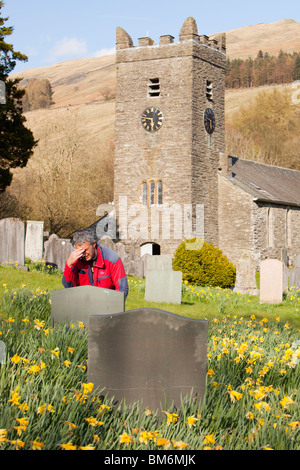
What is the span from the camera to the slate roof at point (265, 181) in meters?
33.4

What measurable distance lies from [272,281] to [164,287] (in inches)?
139

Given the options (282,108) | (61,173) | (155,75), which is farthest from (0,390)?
(282,108)

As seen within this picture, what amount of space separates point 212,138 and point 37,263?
18638 millimetres

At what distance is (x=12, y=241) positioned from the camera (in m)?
15.9

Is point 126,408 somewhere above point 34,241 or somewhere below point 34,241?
below

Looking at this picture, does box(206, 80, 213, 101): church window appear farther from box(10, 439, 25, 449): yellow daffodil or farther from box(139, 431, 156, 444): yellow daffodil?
box(10, 439, 25, 449): yellow daffodil

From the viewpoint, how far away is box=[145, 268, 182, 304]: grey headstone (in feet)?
45.8

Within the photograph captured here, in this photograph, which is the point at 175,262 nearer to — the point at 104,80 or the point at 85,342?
the point at 85,342

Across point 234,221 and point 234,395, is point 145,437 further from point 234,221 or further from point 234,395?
point 234,221

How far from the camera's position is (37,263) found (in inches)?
672

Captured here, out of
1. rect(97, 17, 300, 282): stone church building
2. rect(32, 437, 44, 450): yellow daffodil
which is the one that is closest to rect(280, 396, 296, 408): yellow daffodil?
rect(32, 437, 44, 450): yellow daffodil

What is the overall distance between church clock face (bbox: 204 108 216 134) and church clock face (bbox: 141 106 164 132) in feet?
8.63

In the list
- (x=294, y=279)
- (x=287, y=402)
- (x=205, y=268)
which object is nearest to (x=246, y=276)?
Answer: (x=294, y=279)

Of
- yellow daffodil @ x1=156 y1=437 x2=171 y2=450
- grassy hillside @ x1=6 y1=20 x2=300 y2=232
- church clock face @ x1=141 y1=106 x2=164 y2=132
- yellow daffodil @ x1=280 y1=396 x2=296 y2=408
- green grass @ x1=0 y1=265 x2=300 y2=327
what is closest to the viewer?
yellow daffodil @ x1=156 y1=437 x2=171 y2=450
